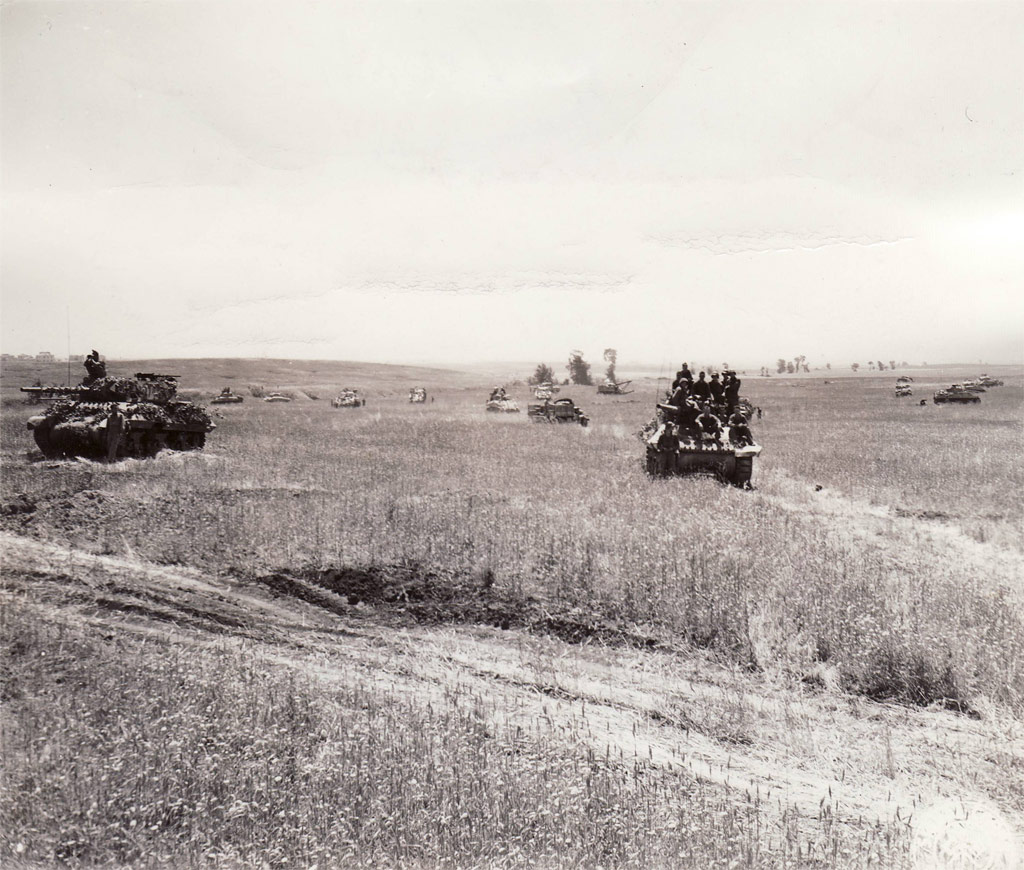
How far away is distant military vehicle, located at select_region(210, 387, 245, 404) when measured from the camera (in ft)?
71.5

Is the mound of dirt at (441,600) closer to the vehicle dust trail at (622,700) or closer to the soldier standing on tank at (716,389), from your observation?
the vehicle dust trail at (622,700)

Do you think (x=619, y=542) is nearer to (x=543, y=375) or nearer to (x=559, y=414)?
(x=559, y=414)

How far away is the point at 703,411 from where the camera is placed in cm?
1483

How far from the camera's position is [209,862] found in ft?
12.3

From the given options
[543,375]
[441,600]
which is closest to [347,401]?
[543,375]

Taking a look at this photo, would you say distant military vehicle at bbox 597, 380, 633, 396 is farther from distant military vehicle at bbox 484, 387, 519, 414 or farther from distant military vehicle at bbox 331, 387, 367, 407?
distant military vehicle at bbox 331, 387, 367, 407

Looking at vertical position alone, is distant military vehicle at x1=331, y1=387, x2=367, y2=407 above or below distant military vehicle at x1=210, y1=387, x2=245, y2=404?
below

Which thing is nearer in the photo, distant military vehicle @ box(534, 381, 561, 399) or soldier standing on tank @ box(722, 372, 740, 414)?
soldier standing on tank @ box(722, 372, 740, 414)

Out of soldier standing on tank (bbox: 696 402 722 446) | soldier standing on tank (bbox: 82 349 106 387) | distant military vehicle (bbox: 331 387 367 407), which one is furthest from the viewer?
distant military vehicle (bbox: 331 387 367 407)

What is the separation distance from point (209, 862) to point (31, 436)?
15.5 m

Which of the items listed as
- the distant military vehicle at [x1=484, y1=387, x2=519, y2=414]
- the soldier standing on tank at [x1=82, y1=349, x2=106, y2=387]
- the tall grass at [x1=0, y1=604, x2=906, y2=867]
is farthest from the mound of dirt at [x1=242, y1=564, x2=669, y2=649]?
the distant military vehicle at [x1=484, y1=387, x2=519, y2=414]

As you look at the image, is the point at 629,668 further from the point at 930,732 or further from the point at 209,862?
the point at 209,862

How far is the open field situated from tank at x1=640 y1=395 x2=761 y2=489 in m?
0.86

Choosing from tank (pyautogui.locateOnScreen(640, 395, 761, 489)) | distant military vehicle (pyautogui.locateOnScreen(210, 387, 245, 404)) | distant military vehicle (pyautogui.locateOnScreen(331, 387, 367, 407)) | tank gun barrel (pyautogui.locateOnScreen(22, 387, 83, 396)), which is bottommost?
tank (pyautogui.locateOnScreen(640, 395, 761, 489))
